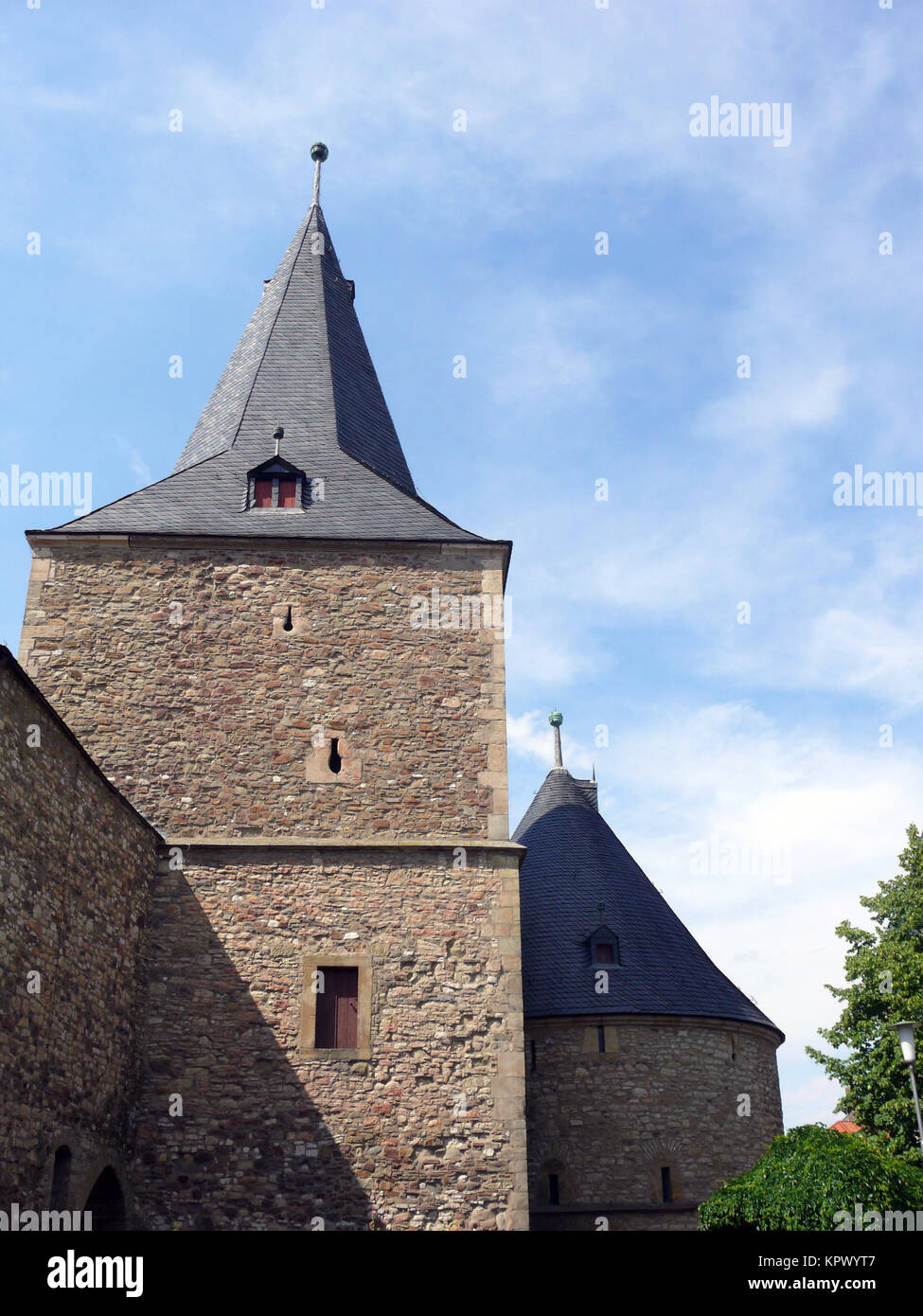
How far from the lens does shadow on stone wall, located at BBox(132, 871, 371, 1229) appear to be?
10.9 m

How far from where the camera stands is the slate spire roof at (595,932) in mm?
15539

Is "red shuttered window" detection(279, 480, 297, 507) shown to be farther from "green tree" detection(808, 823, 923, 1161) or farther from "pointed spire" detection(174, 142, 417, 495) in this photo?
"green tree" detection(808, 823, 923, 1161)

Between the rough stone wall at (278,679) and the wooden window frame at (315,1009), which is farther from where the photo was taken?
the rough stone wall at (278,679)

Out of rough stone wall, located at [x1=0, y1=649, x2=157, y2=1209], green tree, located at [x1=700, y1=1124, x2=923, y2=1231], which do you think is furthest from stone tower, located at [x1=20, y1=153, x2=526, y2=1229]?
green tree, located at [x1=700, y1=1124, x2=923, y2=1231]

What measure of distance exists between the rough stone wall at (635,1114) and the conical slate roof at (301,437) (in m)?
6.80

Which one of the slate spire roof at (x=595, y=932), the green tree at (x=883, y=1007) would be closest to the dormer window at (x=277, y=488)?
the slate spire roof at (x=595, y=932)

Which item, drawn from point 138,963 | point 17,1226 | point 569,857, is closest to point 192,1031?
point 138,963

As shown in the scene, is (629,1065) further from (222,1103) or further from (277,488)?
(277,488)

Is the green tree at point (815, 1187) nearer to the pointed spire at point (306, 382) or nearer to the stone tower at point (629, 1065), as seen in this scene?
the stone tower at point (629, 1065)

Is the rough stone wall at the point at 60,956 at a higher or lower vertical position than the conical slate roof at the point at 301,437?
lower
